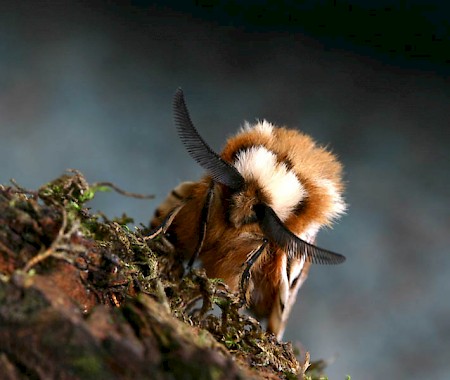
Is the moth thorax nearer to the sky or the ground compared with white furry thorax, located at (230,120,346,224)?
nearer to the ground

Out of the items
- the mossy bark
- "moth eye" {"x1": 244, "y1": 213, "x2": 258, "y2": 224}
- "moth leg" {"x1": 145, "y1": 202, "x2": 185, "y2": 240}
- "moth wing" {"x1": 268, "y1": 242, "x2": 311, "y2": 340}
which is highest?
"moth wing" {"x1": 268, "y1": 242, "x2": 311, "y2": 340}

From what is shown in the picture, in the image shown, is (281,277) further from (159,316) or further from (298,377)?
(159,316)

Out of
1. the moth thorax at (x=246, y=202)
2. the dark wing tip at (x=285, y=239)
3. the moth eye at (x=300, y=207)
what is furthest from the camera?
the moth eye at (x=300, y=207)

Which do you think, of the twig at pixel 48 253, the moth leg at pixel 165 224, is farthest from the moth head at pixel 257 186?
the twig at pixel 48 253

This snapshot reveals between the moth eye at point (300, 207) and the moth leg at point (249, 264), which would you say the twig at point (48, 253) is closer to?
the moth leg at point (249, 264)

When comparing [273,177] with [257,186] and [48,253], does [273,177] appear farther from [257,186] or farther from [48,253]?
[48,253]

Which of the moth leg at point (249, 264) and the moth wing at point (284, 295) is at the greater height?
the moth wing at point (284, 295)

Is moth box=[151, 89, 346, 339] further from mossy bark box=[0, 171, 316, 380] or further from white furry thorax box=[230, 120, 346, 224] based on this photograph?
mossy bark box=[0, 171, 316, 380]

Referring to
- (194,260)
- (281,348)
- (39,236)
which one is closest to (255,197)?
(194,260)

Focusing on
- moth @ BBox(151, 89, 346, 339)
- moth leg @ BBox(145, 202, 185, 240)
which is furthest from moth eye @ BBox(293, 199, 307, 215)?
moth leg @ BBox(145, 202, 185, 240)
